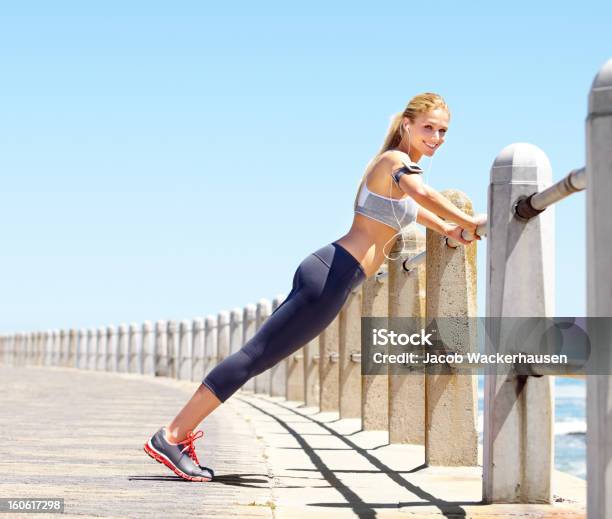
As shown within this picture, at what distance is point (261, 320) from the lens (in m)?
16.2

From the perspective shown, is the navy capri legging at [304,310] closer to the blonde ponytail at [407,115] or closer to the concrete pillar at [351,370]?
the blonde ponytail at [407,115]

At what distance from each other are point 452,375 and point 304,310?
134cm

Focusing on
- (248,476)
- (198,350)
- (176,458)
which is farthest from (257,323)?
(176,458)

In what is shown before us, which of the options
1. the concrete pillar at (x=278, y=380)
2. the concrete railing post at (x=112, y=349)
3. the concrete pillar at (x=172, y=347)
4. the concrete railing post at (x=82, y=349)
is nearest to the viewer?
the concrete pillar at (x=278, y=380)

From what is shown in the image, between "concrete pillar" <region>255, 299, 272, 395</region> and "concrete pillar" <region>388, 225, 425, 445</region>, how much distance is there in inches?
328

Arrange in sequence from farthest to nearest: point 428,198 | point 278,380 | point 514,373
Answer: point 278,380 → point 428,198 → point 514,373

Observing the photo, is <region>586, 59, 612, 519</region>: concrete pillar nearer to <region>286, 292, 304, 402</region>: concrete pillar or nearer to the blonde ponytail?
the blonde ponytail

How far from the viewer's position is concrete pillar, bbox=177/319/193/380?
2406 centimetres

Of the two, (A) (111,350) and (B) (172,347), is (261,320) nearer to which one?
(B) (172,347)

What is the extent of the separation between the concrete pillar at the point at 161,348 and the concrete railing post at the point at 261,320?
933 cm

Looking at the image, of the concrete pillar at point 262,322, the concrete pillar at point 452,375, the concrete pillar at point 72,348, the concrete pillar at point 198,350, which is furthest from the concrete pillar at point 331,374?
the concrete pillar at point 72,348

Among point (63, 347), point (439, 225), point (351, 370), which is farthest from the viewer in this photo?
point (63, 347)

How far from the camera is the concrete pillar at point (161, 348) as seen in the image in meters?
26.7

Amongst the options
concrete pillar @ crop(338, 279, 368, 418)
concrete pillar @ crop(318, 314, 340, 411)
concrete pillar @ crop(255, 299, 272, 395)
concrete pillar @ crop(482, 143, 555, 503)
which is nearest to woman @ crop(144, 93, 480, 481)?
concrete pillar @ crop(482, 143, 555, 503)
